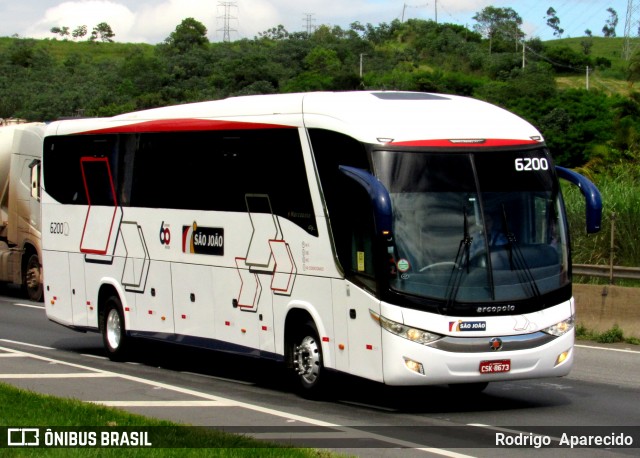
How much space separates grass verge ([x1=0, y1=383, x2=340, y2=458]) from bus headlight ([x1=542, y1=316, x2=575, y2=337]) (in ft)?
12.0

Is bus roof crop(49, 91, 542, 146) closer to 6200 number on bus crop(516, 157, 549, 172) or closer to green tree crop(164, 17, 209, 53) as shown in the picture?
6200 number on bus crop(516, 157, 549, 172)

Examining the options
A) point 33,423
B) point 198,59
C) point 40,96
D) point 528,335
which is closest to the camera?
point 33,423

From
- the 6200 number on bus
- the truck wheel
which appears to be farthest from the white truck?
the 6200 number on bus

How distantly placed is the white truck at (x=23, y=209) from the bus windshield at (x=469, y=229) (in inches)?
680

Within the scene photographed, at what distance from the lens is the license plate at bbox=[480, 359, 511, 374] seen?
11.8 meters

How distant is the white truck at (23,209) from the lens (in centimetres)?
2792

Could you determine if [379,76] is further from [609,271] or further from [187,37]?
[609,271]

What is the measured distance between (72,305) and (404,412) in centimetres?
783

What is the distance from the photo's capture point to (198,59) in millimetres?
105750

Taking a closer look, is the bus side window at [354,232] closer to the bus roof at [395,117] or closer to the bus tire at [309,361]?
the bus roof at [395,117]

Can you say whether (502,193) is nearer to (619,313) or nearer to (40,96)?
(619,313)

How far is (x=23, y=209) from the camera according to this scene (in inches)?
1119

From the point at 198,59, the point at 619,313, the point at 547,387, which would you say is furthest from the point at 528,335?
the point at 198,59

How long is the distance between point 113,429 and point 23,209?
18927 mm
